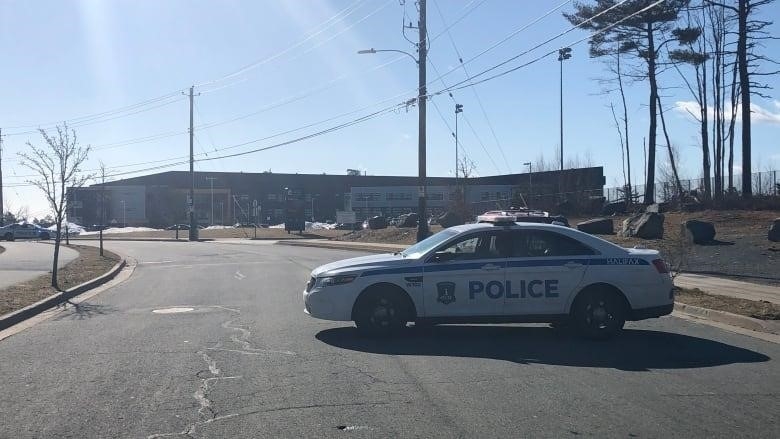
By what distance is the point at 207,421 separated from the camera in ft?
20.5

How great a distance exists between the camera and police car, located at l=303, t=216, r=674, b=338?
10000mm

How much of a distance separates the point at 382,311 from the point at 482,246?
1.61m

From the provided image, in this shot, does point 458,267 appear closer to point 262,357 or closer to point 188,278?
point 262,357

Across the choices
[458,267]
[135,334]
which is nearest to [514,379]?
[458,267]

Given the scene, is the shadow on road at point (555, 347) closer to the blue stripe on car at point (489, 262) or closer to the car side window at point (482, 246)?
the blue stripe on car at point (489, 262)

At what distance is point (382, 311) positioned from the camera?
10.0 metres

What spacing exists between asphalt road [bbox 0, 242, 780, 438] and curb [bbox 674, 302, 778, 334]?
0.60 metres

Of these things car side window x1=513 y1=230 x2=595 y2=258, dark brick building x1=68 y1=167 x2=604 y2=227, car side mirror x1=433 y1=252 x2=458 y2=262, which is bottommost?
car side mirror x1=433 y1=252 x2=458 y2=262

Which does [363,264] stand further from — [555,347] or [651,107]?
[651,107]

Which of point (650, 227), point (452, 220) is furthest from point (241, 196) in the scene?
point (650, 227)

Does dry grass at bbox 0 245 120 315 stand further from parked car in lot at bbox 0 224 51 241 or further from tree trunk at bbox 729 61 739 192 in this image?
parked car in lot at bbox 0 224 51 241

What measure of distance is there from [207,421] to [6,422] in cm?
168

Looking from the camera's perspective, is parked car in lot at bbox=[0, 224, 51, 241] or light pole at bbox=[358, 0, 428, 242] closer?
light pole at bbox=[358, 0, 428, 242]

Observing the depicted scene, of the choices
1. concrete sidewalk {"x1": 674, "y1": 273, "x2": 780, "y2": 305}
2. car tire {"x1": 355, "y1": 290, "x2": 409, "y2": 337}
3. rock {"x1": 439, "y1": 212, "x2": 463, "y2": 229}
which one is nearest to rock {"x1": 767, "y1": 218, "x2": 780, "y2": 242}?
concrete sidewalk {"x1": 674, "y1": 273, "x2": 780, "y2": 305}
